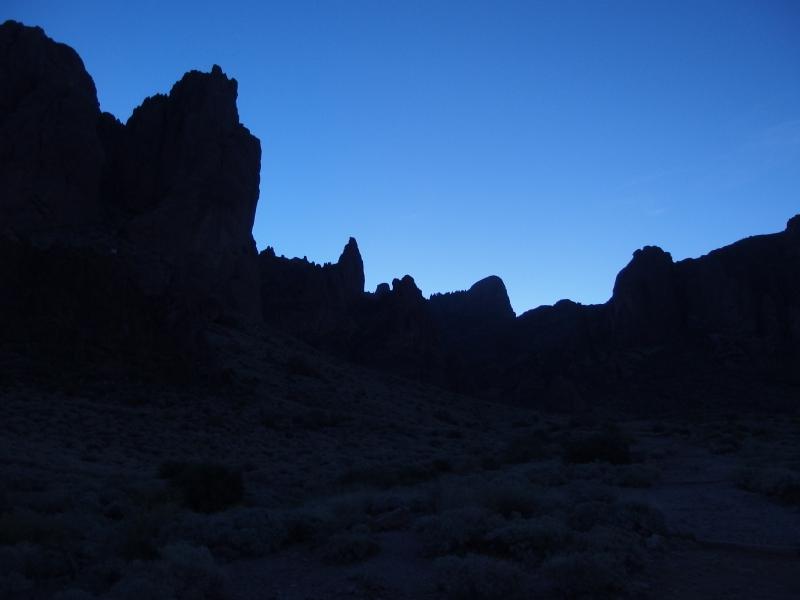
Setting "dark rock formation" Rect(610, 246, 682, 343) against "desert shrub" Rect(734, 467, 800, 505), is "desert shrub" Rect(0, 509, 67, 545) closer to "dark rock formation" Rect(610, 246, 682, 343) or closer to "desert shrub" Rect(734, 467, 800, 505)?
"desert shrub" Rect(734, 467, 800, 505)

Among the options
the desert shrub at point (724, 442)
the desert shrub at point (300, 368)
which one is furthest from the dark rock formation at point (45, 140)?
the desert shrub at point (724, 442)

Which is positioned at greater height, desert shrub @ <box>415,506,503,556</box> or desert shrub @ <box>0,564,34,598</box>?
desert shrub @ <box>415,506,503,556</box>

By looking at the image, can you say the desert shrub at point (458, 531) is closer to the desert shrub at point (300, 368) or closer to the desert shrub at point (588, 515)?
the desert shrub at point (588, 515)

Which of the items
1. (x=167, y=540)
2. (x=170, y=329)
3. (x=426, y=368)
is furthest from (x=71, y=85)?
(x=167, y=540)

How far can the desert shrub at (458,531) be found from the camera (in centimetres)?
955

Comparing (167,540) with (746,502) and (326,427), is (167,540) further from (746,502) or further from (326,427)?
(326,427)

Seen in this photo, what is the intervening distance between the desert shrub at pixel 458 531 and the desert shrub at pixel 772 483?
6.80m

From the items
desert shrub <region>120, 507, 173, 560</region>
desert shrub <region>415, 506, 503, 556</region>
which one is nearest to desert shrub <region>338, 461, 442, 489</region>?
desert shrub <region>120, 507, 173, 560</region>

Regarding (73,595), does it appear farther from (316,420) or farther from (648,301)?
(648,301)

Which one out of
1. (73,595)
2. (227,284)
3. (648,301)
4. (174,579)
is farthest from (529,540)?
(648,301)

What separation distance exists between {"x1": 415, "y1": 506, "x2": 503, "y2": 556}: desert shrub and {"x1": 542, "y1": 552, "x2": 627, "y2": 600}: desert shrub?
5.90 ft

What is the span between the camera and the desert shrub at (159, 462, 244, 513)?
15.1m

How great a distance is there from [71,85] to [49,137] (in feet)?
21.7

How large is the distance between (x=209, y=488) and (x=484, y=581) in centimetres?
949
